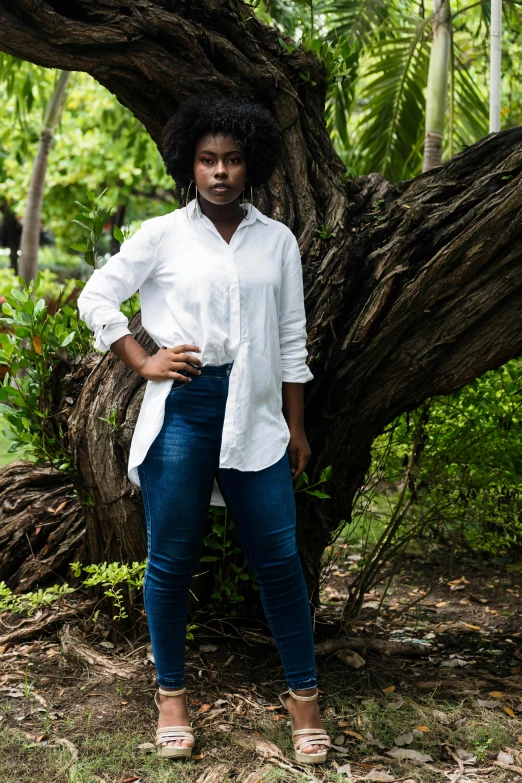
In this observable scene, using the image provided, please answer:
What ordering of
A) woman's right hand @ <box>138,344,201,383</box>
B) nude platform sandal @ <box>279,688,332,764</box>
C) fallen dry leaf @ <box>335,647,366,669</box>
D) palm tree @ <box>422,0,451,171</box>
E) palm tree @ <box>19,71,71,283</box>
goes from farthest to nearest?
palm tree @ <box>19,71,71,283</box> → palm tree @ <box>422,0,451,171</box> → fallen dry leaf @ <box>335,647,366,669</box> → nude platform sandal @ <box>279,688,332,764</box> → woman's right hand @ <box>138,344,201,383</box>

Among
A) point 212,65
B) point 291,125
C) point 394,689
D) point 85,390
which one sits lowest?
A: point 394,689

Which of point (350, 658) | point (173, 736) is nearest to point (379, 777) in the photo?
point (173, 736)

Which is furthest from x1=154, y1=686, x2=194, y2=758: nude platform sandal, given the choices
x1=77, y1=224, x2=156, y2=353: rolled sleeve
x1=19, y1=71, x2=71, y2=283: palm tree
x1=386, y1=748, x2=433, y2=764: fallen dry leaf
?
x1=19, y1=71, x2=71, y2=283: palm tree

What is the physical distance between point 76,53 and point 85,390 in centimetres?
136

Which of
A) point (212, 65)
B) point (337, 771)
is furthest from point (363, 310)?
point (337, 771)

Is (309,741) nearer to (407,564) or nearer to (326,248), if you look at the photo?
(326,248)

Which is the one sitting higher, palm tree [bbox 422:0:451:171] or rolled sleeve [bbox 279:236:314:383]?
palm tree [bbox 422:0:451:171]

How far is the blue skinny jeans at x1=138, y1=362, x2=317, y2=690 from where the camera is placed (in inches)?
114

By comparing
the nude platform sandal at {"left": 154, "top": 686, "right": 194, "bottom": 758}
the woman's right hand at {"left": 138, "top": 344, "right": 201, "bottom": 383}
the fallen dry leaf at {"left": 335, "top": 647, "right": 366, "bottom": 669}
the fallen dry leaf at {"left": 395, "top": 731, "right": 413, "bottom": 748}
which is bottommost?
the fallen dry leaf at {"left": 395, "top": 731, "right": 413, "bottom": 748}

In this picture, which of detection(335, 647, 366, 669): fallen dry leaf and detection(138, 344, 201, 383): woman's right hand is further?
detection(335, 647, 366, 669): fallen dry leaf

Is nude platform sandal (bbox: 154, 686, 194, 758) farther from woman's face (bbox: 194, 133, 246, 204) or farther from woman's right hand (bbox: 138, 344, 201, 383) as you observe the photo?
woman's face (bbox: 194, 133, 246, 204)

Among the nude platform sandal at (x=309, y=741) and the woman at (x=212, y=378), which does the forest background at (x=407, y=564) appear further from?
the woman at (x=212, y=378)

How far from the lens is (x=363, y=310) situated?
3.50m

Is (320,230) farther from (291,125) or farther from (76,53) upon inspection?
(76,53)
